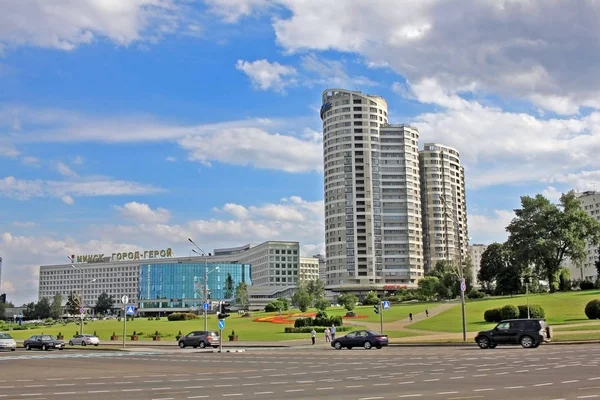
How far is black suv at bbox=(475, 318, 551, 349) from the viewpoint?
41188 millimetres

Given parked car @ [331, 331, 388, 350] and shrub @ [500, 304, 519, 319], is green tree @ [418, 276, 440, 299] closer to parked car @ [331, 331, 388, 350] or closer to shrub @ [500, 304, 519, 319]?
shrub @ [500, 304, 519, 319]

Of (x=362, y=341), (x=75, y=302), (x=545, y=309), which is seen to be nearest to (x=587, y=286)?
(x=545, y=309)

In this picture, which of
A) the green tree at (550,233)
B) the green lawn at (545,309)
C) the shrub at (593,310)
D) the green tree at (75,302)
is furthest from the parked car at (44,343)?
the green tree at (550,233)

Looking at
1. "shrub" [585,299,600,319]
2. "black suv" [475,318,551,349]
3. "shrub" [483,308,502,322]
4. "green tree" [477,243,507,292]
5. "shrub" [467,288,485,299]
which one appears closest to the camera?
"black suv" [475,318,551,349]

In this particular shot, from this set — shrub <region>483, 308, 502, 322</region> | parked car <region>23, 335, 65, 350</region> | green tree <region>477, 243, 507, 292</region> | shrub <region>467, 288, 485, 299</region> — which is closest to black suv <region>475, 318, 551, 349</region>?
shrub <region>483, 308, 502, 322</region>

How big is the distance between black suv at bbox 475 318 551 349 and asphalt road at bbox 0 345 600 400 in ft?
18.5

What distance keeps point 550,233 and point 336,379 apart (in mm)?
99403

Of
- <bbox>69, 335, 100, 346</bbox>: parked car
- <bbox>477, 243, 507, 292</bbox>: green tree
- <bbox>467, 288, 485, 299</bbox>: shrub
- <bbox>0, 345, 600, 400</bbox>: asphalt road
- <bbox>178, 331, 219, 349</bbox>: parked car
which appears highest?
<bbox>477, 243, 507, 292</bbox>: green tree

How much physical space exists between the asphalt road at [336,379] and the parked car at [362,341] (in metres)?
12.1

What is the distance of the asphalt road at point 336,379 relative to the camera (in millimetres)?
19047

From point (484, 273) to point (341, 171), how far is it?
61595 millimetres

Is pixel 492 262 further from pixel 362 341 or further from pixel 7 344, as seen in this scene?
pixel 7 344

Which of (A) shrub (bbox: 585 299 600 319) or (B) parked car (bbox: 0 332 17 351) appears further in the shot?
(A) shrub (bbox: 585 299 600 319)

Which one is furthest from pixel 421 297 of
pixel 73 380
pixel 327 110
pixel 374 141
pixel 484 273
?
pixel 73 380
